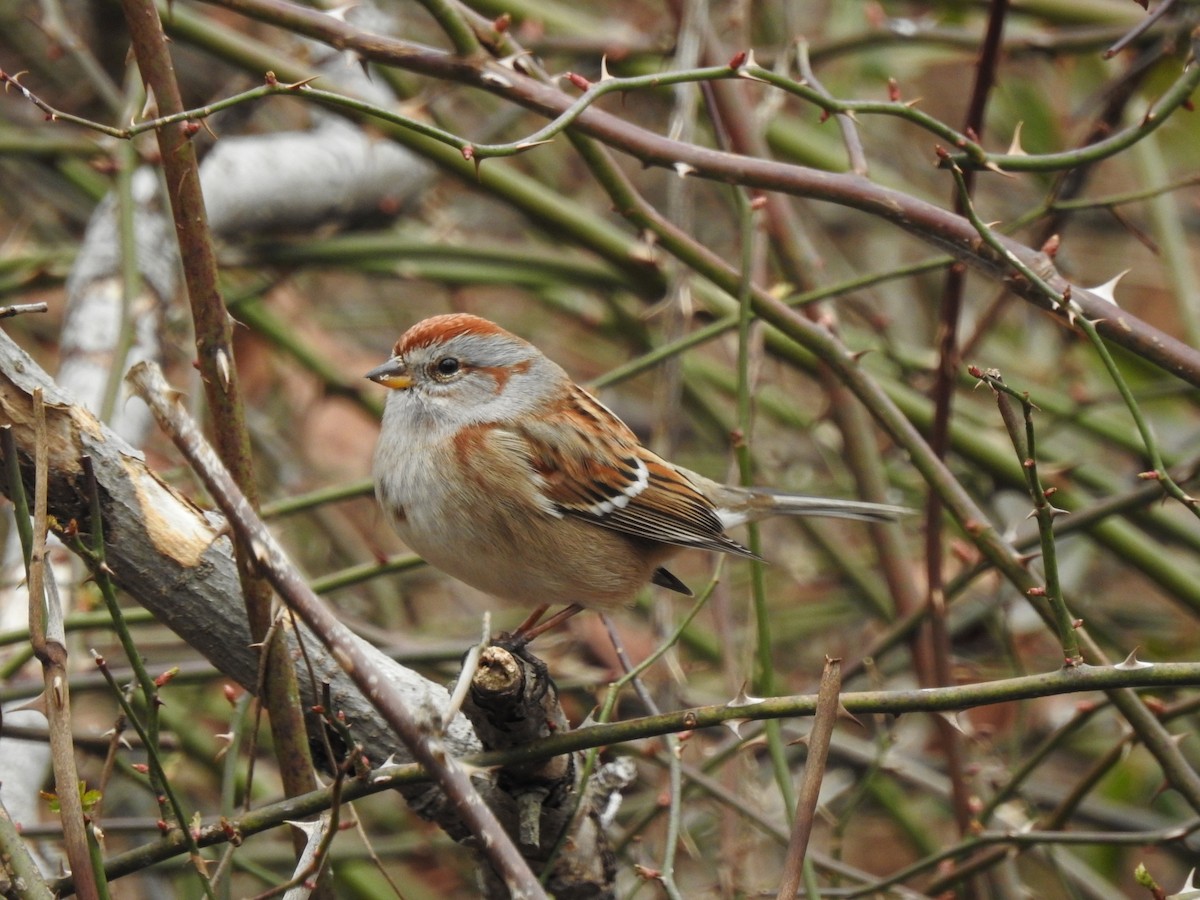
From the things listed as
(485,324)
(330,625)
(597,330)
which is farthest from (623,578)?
(597,330)

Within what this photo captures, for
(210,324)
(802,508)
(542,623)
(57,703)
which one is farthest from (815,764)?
(802,508)

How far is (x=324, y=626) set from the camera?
1.50 meters

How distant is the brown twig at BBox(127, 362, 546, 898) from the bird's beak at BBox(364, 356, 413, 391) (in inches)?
53.4

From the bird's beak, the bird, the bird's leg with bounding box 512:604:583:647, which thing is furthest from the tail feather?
the bird's beak

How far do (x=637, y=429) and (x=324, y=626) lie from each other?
158 inches

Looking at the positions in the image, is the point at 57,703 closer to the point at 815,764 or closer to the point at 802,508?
the point at 815,764

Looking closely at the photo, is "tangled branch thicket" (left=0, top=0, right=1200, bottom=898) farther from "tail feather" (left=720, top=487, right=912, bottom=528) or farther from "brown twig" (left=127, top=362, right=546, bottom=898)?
"tail feather" (left=720, top=487, right=912, bottom=528)

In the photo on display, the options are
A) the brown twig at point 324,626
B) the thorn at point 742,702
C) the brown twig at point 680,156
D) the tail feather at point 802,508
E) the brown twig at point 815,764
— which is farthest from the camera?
the tail feather at point 802,508

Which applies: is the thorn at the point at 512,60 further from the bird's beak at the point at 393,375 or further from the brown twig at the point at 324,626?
the brown twig at the point at 324,626

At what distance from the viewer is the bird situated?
8.56ft

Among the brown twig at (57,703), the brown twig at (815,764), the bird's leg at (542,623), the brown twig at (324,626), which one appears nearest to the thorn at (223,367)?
the brown twig at (57,703)

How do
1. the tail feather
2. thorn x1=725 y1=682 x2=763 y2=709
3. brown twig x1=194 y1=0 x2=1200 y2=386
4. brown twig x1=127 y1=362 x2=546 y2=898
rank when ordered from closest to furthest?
brown twig x1=127 y1=362 x2=546 y2=898, thorn x1=725 y1=682 x2=763 y2=709, brown twig x1=194 y1=0 x2=1200 y2=386, the tail feather

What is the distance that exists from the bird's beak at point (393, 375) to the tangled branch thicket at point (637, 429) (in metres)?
0.30

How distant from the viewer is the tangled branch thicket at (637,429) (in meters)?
1.93
